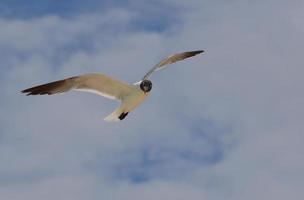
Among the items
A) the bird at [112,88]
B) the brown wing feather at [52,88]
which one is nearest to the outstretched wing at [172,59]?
the bird at [112,88]

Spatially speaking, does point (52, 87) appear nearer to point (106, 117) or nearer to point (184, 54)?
point (106, 117)

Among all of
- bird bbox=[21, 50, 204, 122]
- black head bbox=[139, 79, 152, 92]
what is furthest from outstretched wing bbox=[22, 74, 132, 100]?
black head bbox=[139, 79, 152, 92]

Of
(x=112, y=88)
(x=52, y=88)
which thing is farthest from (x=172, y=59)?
(x=52, y=88)

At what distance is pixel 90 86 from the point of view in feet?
82.6

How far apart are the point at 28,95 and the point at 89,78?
1.92 m

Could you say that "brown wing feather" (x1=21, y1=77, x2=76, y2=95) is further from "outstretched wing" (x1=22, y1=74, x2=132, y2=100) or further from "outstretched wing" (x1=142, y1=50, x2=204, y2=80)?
"outstretched wing" (x1=142, y1=50, x2=204, y2=80)

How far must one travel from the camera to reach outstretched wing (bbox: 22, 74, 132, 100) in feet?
78.8

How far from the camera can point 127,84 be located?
25.2 meters

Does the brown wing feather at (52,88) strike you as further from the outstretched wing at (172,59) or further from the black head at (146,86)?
the outstretched wing at (172,59)

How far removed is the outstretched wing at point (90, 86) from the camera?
24.0 meters

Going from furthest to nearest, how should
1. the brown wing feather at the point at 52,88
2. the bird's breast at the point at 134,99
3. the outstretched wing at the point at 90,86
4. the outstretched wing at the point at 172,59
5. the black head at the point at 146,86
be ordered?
the outstretched wing at the point at 172,59 → the bird's breast at the point at 134,99 → the black head at the point at 146,86 → the outstretched wing at the point at 90,86 → the brown wing feather at the point at 52,88

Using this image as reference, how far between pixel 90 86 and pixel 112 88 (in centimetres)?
56

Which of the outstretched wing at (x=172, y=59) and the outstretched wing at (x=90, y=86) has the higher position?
the outstretched wing at (x=172, y=59)

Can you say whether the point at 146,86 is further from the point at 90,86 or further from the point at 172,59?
the point at 172,59
